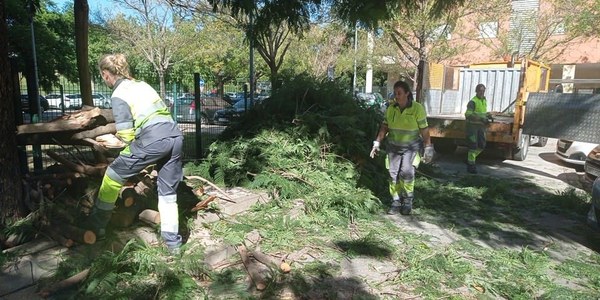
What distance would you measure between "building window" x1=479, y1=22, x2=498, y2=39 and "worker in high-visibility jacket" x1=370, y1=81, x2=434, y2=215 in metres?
18.9

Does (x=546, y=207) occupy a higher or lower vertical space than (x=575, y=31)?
lower

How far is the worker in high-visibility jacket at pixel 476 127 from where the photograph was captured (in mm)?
9234

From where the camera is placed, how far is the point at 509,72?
38.9 feet

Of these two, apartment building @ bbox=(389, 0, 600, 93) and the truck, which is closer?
the truck

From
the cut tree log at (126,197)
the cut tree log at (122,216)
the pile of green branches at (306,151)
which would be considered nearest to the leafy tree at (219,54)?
the pile of green branches at (306,151)

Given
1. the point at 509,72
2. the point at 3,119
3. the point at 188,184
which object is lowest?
the point at 188,184

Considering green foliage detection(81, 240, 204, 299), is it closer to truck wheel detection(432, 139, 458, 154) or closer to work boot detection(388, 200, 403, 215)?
work boot detection(388, 200, 403, 215)

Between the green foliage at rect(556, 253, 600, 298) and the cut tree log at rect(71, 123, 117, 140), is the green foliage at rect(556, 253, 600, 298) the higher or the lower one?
the lower one

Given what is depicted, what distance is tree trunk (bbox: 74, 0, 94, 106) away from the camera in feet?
23.4

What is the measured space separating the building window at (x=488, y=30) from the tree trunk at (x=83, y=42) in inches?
782

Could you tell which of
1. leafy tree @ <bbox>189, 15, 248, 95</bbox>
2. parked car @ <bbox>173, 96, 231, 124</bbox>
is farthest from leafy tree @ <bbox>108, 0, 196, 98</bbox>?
parked car @ <bbox>173, 96, 231, 124</bbox>

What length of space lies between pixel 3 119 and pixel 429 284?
3733mm

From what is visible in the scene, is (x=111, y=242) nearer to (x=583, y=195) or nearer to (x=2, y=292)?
(x=2, y=292)

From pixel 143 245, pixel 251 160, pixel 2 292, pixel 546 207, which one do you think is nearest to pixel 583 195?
pixel 546 207
